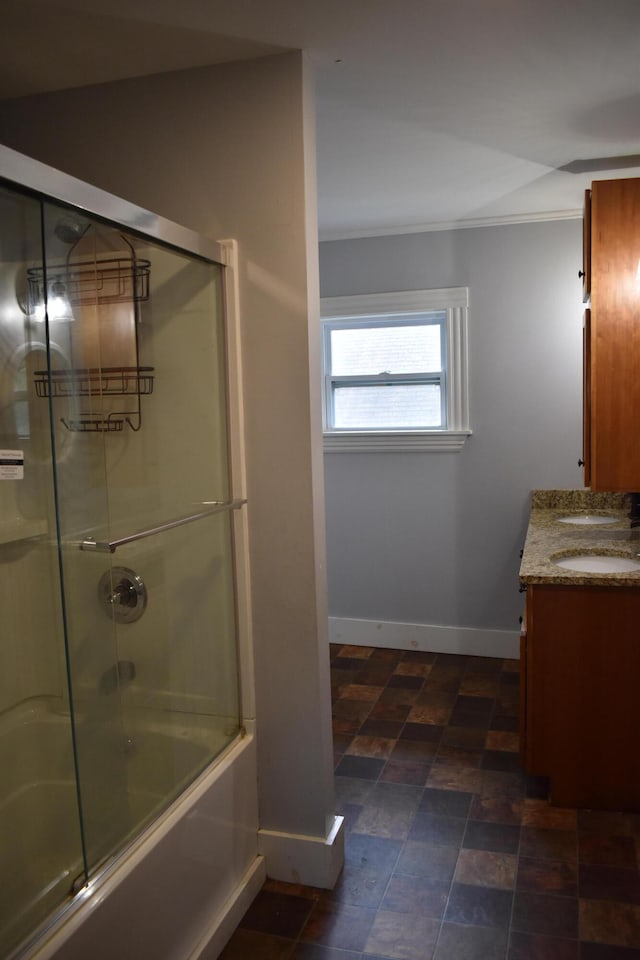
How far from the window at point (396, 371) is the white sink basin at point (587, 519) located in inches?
27.6

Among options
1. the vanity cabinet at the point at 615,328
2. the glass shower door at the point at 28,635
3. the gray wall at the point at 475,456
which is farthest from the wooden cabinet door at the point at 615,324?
the glass shower door at the point at 28,635

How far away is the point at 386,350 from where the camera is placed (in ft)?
14.8

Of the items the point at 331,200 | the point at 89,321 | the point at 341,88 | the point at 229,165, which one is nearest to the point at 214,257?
the point at 229,165

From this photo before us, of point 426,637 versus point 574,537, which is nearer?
point 574,537

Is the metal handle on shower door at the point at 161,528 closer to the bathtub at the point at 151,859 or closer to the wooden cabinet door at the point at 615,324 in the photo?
the bathtub at the point at 151,859

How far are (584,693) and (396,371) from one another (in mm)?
2248

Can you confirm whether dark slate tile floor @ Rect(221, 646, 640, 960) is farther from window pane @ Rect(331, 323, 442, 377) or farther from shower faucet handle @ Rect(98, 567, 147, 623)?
window pane @ Rect(331, 323, 442, 377)

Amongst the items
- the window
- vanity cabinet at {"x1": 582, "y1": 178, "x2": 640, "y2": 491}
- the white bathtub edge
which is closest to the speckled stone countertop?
vanity cabinet at {"x1": 582, "y1": 178, "x2": 640, "y2": 491}

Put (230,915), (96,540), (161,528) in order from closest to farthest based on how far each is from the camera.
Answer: (96,540)
(161,528)
(230,915)

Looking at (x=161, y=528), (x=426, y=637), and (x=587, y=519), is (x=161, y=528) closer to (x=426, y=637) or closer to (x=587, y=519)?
(x=587, y=519)

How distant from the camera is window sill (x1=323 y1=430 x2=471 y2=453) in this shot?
434cm

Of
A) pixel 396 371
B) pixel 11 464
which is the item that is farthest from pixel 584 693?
pixel 396 371

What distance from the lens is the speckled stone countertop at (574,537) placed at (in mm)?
2730

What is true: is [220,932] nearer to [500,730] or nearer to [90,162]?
[500,730]
